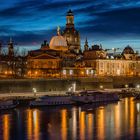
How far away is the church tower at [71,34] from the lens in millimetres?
139238

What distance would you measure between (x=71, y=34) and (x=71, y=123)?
88.1m

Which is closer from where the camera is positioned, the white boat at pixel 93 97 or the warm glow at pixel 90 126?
the warm glow at pixel 90 126

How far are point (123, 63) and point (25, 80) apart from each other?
55.5 m

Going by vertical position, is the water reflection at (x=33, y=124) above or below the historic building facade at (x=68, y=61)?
below

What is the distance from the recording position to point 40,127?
4972 cm

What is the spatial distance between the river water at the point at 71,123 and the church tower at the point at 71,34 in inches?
2865

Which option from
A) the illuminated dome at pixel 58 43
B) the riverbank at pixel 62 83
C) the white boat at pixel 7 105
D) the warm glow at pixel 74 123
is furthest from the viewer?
the illuminated dome at pixel 58 43

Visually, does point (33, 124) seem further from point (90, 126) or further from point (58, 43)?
point (58, 43)

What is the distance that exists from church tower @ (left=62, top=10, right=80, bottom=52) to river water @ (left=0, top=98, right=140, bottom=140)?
7277 cm

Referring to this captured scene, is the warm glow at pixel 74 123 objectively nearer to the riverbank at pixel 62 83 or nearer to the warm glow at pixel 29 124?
the warm glow at pixel 29 124

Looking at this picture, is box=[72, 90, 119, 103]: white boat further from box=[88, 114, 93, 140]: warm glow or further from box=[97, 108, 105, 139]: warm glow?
box=[88, 114, 93, 140]: warm glow

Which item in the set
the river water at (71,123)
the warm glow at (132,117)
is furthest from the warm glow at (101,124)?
the warm glow at (132,117)

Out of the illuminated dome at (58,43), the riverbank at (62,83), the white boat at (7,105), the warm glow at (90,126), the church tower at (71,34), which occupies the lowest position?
the warm glow at (90,126)

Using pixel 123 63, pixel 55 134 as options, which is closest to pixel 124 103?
pixel 55 134
